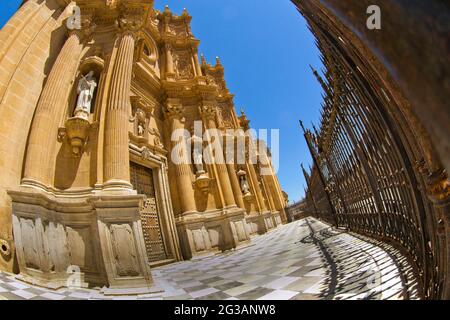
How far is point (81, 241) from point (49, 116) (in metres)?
3.60

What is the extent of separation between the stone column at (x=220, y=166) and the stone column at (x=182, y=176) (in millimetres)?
1566

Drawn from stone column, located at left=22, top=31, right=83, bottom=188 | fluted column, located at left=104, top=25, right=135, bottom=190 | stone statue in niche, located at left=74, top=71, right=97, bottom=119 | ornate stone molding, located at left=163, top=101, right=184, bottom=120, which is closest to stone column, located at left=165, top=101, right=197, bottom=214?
ornate stone molding, located at left=163, top=101, right=184, bottom=120

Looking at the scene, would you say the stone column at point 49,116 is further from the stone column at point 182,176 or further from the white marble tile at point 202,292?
the stone column at point 182,176

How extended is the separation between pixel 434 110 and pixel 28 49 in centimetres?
978

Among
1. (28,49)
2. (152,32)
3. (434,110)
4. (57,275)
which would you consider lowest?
(57,275)

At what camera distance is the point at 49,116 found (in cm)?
588

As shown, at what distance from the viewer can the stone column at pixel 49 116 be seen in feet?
17.3

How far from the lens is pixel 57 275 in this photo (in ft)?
14.6

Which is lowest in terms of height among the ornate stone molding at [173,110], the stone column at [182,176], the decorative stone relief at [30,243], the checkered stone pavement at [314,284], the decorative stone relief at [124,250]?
the checkered stone pavement at [314,284]

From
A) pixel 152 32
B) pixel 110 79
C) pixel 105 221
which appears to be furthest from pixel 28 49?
pixel 152 32

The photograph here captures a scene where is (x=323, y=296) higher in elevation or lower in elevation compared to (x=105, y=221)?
lower

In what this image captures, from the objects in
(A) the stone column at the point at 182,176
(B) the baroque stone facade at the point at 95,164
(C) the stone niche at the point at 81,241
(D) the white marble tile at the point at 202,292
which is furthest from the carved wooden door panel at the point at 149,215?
(D) the white marble tile at the point at 202,292

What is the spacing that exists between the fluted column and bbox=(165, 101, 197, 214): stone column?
4.47 m
